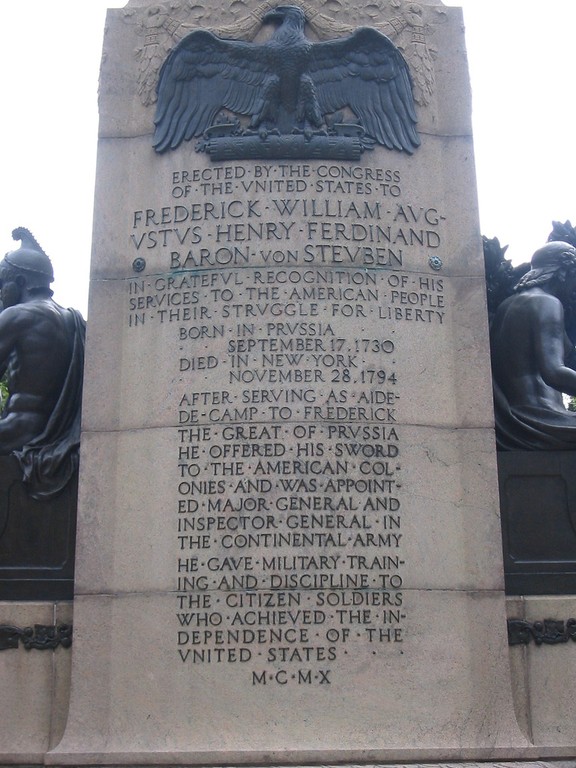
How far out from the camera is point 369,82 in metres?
11.5

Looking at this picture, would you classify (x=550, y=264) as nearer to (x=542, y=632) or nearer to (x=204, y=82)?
(x=542, y=632)

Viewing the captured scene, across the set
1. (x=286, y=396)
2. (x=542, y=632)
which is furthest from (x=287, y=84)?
(x=542, y=632)

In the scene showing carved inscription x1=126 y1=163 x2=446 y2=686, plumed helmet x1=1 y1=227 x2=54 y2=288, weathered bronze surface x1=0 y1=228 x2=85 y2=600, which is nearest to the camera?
carved inscription x1=126 y1=163 x2=446 y2=686

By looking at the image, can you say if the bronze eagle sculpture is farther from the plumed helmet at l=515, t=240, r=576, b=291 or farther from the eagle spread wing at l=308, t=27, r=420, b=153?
the plumed helmet at l=515, t=240, r=576, b=291

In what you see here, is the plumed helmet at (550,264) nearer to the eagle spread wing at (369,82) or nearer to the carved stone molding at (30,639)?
the eagle spread wing at (369,82)

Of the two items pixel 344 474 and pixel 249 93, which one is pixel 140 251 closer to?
pixel 249 93

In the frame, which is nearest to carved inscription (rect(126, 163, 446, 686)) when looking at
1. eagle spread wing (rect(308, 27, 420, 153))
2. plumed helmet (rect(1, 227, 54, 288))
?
eagle spread wing (rect(308, 27, 420, 153))

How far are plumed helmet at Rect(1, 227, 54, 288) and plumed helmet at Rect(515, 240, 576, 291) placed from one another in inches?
201

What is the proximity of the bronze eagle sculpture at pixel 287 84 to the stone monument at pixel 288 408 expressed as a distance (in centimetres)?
3

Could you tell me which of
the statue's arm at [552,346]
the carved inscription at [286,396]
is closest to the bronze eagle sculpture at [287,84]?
the carved inscription at [286,396]

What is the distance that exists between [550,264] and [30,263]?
5.61 meters

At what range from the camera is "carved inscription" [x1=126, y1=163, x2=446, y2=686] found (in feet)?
31.9

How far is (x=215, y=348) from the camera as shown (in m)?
10.4

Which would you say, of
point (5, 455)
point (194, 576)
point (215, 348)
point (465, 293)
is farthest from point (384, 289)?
point (5, 455)
